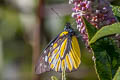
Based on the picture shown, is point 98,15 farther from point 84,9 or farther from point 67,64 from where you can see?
point 67,64

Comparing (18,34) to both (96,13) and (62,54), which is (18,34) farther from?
(96,13)

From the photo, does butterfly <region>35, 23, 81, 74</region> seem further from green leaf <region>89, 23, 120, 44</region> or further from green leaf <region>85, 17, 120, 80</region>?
green leaf <region>89, 23, 120, 44</region>

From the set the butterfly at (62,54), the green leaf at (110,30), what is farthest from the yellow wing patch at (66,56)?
the green leaf at (110,30)

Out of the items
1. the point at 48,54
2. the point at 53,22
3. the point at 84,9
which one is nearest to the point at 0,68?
the point at 53,22

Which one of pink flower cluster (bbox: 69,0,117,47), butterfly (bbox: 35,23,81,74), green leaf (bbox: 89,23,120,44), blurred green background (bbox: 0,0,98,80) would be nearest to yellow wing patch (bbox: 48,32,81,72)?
butterfly (bbox: 35,23,81,74)

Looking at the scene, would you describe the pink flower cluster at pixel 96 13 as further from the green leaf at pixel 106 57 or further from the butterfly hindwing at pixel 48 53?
the butterfly hindwing at pixel 48 53

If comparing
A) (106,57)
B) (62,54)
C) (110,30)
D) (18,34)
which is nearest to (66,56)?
(62,54)

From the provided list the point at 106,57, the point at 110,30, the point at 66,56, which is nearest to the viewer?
the point at 110,30

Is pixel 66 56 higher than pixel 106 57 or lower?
higher
